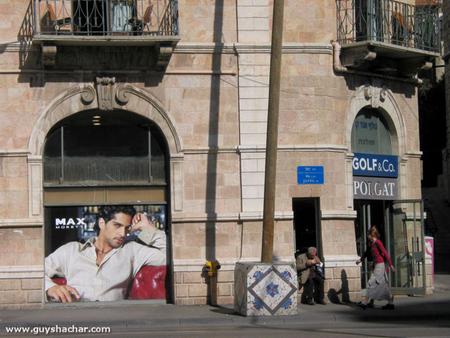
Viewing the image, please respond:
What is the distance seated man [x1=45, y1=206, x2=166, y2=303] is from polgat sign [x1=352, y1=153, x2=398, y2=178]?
5023 mm

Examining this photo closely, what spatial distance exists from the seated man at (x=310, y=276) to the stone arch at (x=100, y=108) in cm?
295

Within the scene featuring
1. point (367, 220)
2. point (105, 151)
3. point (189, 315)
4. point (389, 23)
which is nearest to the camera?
point (189, 315)

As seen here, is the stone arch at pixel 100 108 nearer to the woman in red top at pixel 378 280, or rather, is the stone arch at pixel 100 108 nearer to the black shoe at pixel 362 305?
the woman in red top at pixel 378 280

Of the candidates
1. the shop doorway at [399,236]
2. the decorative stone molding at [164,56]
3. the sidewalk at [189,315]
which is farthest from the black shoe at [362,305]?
the decorative stone molding at [164,56]

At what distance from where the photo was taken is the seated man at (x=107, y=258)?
74.7ft

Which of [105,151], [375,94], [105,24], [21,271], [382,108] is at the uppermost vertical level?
[105,24]

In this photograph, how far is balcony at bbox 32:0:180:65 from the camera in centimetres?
2188

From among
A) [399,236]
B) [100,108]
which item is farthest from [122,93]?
[399,236]

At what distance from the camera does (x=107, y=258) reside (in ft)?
75.5

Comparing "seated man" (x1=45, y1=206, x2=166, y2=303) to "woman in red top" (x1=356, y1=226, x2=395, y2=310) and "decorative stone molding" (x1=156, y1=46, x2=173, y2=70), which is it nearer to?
"decorative stone molding" (x1=156, y1=46, x2=173, y2=70)

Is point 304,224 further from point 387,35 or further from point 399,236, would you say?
point 387,35

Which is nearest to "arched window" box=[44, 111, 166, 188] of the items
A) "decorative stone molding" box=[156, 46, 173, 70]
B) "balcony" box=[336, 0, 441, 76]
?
"decorative stone molding" box=[156, 46, 173, 70]

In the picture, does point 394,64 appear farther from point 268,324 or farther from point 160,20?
point 268,324

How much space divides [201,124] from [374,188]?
496 centimetres
